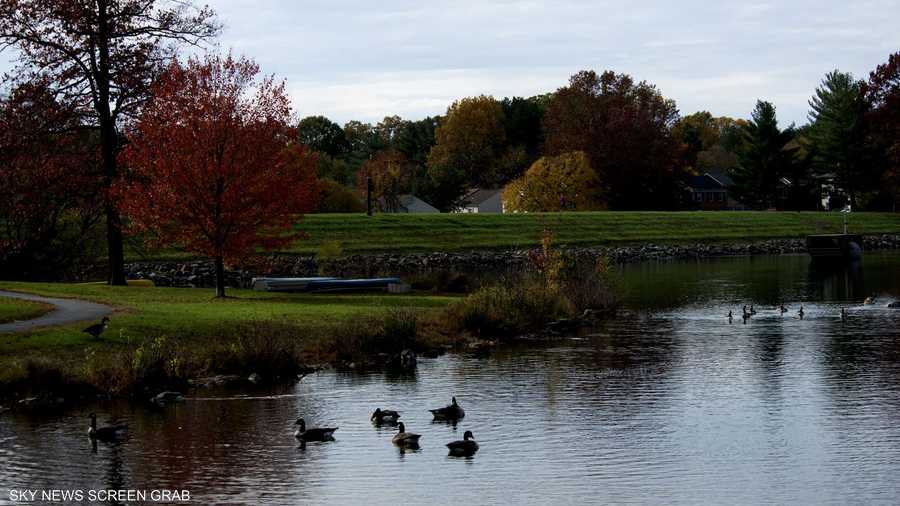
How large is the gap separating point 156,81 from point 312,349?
1891cm

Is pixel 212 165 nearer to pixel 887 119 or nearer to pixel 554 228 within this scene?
pixel 554 228

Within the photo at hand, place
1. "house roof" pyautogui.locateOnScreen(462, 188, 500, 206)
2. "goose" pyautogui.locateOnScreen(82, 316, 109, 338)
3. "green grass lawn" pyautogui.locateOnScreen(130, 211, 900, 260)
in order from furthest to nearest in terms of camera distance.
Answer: "house roof" pyautogui.locateOnScreen(462, 188, 500, 206) < "green grass lawn" pyautogui.locateOnScreen(130, 211, 900, 260) < "goose" pyautogui.locateOnScreen(82, 316, 109, 338)

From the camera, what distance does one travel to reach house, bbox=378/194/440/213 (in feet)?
494

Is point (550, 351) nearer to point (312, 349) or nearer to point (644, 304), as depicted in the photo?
point (312, 349)

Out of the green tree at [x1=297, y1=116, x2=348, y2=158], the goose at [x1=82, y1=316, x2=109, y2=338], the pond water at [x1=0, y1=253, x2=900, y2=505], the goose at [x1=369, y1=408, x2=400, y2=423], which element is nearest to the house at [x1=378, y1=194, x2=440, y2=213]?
the green tree at [x1=297, y1=116, x2=348, y2=158]

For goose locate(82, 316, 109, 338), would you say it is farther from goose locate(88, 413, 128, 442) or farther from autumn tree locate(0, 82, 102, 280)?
autumn tree locate(0, 82, 102, 280)

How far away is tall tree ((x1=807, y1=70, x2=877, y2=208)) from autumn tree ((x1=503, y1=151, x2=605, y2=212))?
3119 centimetres

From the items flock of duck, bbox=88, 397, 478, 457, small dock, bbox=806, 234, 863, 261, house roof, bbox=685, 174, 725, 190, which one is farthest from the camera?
house roof, bbox=685, 174, 725, 190

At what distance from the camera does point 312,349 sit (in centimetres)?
3697

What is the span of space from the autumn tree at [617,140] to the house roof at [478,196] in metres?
15.6

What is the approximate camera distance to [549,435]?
26.1 metres

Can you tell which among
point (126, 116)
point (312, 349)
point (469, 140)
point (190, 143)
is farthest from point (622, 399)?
point (469, 140)

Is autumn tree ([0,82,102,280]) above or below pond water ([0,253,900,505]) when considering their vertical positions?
above

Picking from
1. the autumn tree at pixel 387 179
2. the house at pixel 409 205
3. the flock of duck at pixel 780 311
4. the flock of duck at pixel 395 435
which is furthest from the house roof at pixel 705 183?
the flock of duck at pixel 395 435
